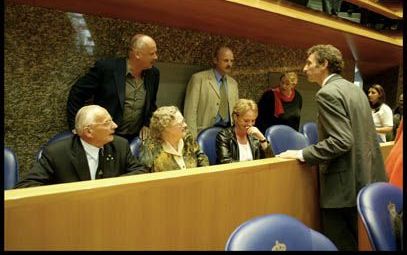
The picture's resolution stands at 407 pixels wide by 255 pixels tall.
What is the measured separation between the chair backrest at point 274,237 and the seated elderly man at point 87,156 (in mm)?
1072

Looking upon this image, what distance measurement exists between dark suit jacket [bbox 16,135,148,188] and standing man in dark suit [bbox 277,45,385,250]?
851 mm

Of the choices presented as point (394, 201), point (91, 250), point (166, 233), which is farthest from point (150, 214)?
point (394, 201)

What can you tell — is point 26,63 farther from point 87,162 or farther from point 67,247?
point 67,247

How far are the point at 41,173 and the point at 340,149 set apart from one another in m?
1.34

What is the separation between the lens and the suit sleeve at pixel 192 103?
3.40 metres

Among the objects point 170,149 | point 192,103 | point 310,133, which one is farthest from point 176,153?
point 310,133

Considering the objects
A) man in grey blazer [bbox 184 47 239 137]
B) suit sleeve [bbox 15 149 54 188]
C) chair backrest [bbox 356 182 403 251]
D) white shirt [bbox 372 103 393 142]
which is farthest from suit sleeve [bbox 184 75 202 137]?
white shirt [bbox 372 103 393 142]

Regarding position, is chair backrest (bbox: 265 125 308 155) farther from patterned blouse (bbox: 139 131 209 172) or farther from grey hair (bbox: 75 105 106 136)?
grey hair (bbox: 75 105 106 136)

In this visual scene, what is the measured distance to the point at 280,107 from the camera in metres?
3.91

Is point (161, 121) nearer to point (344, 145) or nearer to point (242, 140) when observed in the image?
point (242, 140)

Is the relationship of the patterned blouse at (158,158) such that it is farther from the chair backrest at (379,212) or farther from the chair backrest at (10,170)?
the chair backrest at (379,212)

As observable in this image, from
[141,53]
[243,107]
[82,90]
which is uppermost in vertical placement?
[141,53]

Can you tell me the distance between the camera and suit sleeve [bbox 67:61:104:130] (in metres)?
2.74

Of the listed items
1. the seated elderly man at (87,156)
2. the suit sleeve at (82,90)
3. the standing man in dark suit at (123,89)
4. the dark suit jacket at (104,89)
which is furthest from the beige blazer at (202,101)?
the seated elderly man at (87,156)
